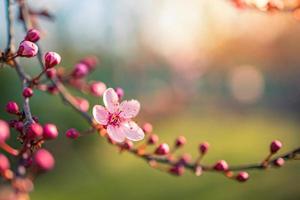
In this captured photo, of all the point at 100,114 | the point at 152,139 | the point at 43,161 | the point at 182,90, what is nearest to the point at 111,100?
the point at 100,114

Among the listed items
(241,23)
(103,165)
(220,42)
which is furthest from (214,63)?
(103,165)

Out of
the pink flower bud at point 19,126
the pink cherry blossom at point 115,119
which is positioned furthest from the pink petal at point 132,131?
the pink flower bud at point 19,126

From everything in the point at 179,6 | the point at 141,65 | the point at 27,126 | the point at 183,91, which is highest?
the point at 179,6

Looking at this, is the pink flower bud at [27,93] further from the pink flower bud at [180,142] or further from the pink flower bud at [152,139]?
the pink flower bud at [180,142]

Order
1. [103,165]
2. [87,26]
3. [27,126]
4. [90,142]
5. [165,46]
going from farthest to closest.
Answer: [165,46]
[87,26]
[103,165]
[90,142]
[27,126]

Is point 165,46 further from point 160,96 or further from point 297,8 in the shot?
point 297,8

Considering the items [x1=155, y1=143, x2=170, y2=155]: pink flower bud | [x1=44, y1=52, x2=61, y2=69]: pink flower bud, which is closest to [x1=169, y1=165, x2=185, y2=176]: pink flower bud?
[x1=155, y1=143, x2=170, y2=155]: pink flower bud
